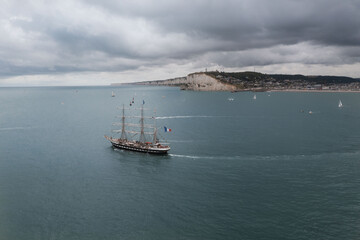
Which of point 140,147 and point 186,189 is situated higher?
point 140,147

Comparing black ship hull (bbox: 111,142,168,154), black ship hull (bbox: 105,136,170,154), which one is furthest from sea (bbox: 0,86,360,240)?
black ship hull (bbox: 105,136,170,154)

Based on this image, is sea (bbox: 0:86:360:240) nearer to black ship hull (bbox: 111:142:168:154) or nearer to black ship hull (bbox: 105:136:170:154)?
black ship hull (bbox: 111:142:168:154)

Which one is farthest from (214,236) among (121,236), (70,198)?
(70,198)

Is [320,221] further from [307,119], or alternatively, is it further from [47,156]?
[307,119]

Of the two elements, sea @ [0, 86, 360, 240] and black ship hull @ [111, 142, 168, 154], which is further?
black ship hull @ [111, 142, 168, 154]

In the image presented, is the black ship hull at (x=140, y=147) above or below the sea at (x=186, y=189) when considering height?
above

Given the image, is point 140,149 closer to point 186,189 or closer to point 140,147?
point 140,147

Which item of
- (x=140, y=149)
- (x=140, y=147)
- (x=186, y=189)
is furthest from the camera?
(x=140, y=149)

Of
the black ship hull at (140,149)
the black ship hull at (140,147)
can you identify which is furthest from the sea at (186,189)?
the black ship hull at (140,147)

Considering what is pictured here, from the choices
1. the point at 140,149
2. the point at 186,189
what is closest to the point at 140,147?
the point at 140,149

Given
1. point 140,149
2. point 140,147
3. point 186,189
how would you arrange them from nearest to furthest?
point 186,189
point 140,147
point 140,149

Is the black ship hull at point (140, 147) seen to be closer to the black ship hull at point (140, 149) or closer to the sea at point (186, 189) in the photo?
the black ship hull at point (140, 149)
